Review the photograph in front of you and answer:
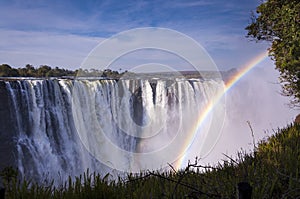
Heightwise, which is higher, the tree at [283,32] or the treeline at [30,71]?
the treeline at [30,71]

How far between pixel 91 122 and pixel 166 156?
10.0m

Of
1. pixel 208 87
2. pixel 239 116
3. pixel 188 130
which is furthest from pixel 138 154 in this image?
pixel 239 116

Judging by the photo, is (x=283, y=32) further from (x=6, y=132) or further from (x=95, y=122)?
(x=95, y=122)

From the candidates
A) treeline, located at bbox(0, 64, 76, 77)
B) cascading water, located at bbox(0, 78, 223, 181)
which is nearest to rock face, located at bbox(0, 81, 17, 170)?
cascading water, located at bbox(0, 78, 223, 181)

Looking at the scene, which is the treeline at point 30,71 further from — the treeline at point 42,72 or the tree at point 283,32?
the tree at point 283,32

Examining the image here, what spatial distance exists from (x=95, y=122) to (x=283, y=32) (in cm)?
1335

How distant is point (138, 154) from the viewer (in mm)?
23453

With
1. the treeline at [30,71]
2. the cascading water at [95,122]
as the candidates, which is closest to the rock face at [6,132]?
the cascading water at [95,122]

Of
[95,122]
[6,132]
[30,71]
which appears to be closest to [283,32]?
[6,132]

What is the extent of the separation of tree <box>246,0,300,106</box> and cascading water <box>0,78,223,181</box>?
544 cm

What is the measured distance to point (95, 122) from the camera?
18438 mm

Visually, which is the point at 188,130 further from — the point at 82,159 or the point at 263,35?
the point at 263,35

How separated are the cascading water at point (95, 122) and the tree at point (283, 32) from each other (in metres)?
5.44

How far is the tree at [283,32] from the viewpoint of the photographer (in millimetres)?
7438
